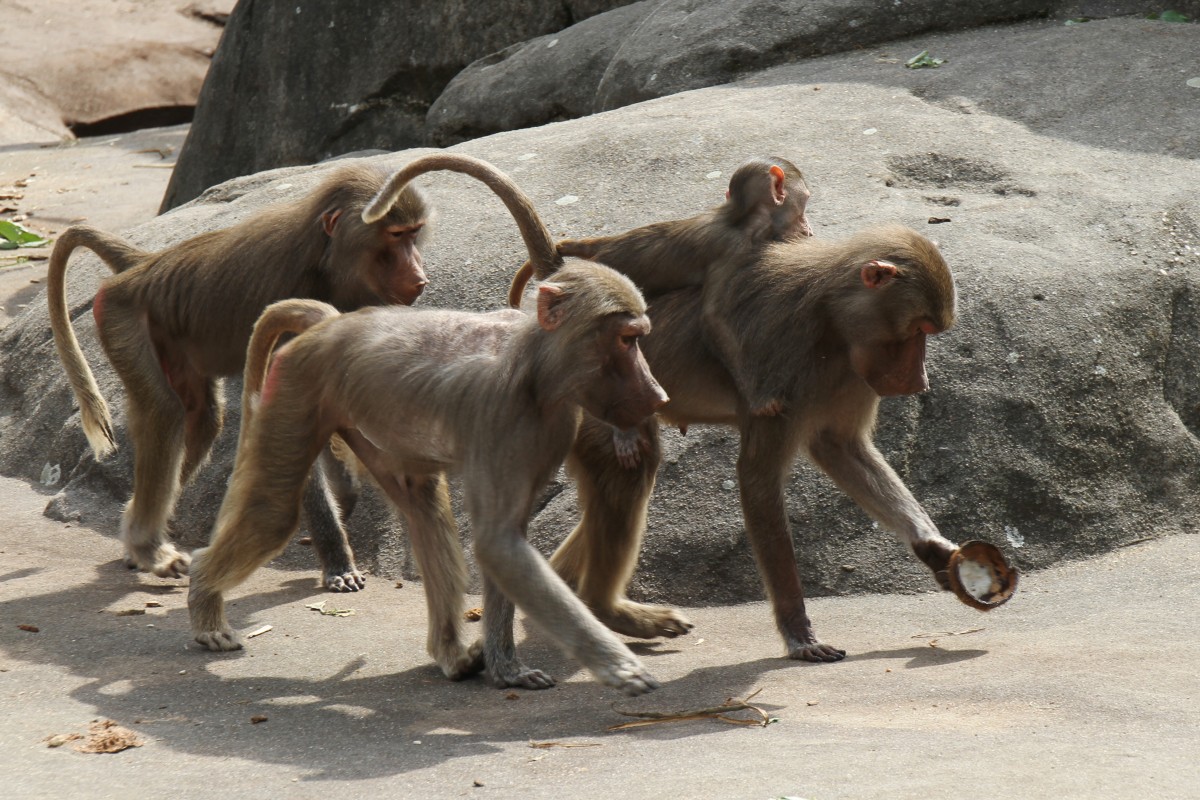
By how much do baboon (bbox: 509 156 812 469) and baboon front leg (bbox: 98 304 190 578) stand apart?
190cm

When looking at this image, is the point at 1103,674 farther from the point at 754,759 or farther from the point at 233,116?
the point at 233,116

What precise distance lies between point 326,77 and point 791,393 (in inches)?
320

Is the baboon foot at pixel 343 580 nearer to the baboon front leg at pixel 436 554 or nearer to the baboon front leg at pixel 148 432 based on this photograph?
the baboon front leg at pixel 148 432

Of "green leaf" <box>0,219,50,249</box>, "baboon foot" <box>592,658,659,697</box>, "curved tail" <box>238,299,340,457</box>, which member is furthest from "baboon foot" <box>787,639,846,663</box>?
"green leaf" <box>0,219,50,249</box>

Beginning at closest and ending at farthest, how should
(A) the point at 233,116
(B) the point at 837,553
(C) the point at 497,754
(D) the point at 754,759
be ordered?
(D) the point at 754,759, (C) the point at 497,754, (B) the point at 837,553, (A) the point at 233,116

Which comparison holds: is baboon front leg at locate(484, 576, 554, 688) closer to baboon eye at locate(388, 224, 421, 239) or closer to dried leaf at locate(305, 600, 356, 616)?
dried leaf at locate(305, 600, 356, 616)

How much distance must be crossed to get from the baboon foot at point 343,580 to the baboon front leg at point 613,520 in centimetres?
121

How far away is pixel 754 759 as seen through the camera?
3.63 meters

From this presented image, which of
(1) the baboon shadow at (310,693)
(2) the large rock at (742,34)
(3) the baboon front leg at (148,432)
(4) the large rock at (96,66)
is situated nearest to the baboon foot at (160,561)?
(3) the baboon front leg at (148,432)

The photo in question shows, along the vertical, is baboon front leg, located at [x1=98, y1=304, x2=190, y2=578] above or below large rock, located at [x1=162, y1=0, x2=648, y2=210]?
below

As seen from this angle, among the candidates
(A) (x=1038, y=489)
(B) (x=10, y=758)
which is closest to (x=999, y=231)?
(A) (x=1038, y=489)

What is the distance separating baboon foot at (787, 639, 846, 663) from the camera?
4827 mm

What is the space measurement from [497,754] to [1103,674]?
5.93 ft

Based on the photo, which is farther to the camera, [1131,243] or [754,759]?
[1131,243]
